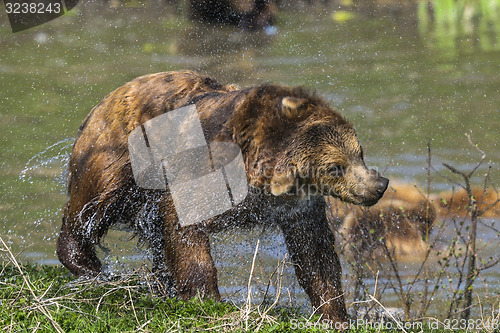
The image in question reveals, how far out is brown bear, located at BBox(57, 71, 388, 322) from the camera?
5.18m

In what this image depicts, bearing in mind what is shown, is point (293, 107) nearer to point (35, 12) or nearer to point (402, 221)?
point (402, 221)

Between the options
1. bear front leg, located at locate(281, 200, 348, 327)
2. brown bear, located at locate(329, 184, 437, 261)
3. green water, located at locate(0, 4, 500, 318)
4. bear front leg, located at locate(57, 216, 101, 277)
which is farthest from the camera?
green water, located at locate(0, 4, 500, 318)

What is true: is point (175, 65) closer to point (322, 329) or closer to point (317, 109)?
point (317, 109)

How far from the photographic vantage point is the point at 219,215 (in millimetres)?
5281

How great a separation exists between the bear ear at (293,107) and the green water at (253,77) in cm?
398

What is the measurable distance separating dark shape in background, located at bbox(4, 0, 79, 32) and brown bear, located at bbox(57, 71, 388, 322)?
11.0 metres

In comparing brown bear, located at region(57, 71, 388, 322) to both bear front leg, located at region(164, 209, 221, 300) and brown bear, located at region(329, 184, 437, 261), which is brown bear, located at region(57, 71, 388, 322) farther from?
brown bear, located at region(329, 184, 437, 261)

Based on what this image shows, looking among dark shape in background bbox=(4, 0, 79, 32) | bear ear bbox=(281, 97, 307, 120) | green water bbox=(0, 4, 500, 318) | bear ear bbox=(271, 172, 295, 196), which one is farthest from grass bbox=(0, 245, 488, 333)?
dark shape in background bbox=(4, 0, 79, 32)

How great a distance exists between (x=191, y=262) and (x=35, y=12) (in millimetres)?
13607

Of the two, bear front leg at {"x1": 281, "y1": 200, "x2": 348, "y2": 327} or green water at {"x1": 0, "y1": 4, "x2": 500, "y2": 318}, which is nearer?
bear front leg at {"x1": 281, "y1": 200, "x2": 348, "y2": 327}

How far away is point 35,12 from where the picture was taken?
17250 millimetres

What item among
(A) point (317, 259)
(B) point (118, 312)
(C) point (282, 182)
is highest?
(C) point (282, 182)

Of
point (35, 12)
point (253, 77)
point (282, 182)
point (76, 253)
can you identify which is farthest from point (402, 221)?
point (35, 12)

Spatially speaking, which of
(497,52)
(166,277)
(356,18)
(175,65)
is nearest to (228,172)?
(166,277)
